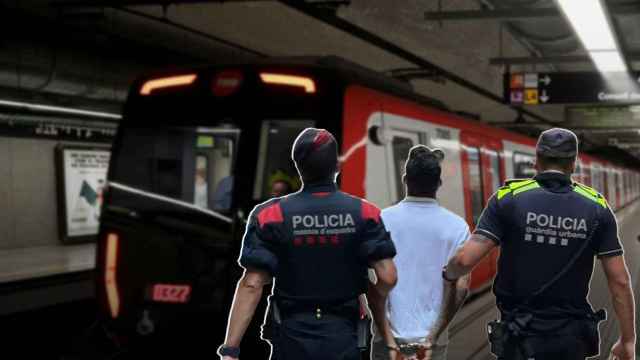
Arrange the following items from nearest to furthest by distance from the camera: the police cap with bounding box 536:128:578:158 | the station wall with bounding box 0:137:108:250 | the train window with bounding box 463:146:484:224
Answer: the police cap with bounding box 536:128:578:158
the train window with bounding box 463:146:484:224
the station wall with bounding box 0:137:108:250

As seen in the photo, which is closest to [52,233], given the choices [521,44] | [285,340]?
[521,44]

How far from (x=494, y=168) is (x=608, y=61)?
2090 millimetres

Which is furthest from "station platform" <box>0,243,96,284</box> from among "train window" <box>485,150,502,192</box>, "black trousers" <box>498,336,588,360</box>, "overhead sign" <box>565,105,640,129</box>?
"overhead sign" <box>565,105,640,129</box>

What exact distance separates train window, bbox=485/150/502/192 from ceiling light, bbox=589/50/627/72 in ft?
5.53

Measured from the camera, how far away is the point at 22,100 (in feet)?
35.8

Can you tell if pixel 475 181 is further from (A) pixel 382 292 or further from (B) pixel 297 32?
(A) pixel 382 292

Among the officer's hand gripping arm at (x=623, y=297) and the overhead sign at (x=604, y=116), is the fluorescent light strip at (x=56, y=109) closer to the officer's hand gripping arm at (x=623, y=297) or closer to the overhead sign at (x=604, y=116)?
the officer's hand gripping arm at (x=623, y=297)

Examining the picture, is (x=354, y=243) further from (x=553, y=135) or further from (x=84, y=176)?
(x=84, y=176)

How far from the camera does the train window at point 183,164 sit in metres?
5.17

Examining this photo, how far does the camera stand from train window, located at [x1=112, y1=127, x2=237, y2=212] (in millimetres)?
5168

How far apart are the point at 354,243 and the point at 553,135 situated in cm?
93

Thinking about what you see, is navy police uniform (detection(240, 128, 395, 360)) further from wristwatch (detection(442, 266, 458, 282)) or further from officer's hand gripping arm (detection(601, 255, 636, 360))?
officer's hand gripping arm (detection(601, 255, 636, 360))

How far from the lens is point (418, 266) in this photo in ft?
10.5

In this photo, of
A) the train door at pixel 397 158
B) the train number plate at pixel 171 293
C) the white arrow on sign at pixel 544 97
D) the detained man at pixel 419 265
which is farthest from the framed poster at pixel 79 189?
the detained man at pixel 419 265
